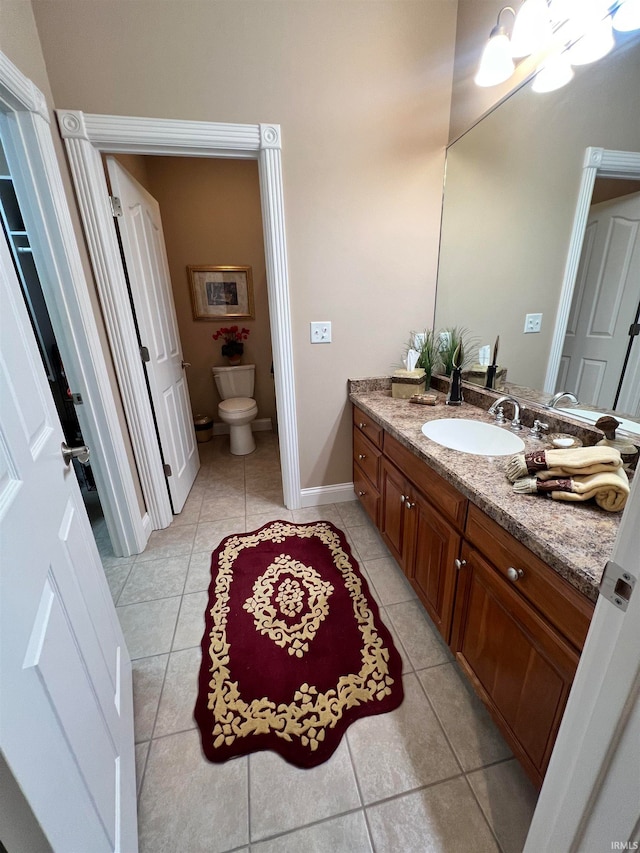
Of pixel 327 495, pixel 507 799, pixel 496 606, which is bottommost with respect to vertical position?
pixel 507 799

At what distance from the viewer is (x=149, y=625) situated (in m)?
1.50

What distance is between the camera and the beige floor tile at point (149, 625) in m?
1.40

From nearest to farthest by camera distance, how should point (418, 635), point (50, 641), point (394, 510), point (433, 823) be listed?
point (50, 641) → point (433, 823) → point (418, 635) → point (394, 510)

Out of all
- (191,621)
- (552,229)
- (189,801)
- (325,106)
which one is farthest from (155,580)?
(325,106)

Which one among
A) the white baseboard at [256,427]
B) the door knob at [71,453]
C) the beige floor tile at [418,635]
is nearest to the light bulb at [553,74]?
the door knob at [71,453]

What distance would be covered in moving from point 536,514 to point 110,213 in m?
2.19

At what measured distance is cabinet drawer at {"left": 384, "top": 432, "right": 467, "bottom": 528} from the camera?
108 centimetres

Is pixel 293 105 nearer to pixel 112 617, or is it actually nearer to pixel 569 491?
pixel 569 491

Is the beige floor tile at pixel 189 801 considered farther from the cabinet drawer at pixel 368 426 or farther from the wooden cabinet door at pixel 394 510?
the cabinet drawer at pixel 368 426

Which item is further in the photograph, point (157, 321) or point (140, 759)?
point (157, 321)

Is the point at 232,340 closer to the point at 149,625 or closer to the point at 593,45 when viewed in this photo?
the point at 149,625

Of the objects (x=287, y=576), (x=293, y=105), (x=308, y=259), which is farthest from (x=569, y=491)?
(x=293, y=105)

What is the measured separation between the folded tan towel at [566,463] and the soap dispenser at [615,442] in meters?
0.13

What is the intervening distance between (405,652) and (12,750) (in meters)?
1.29
